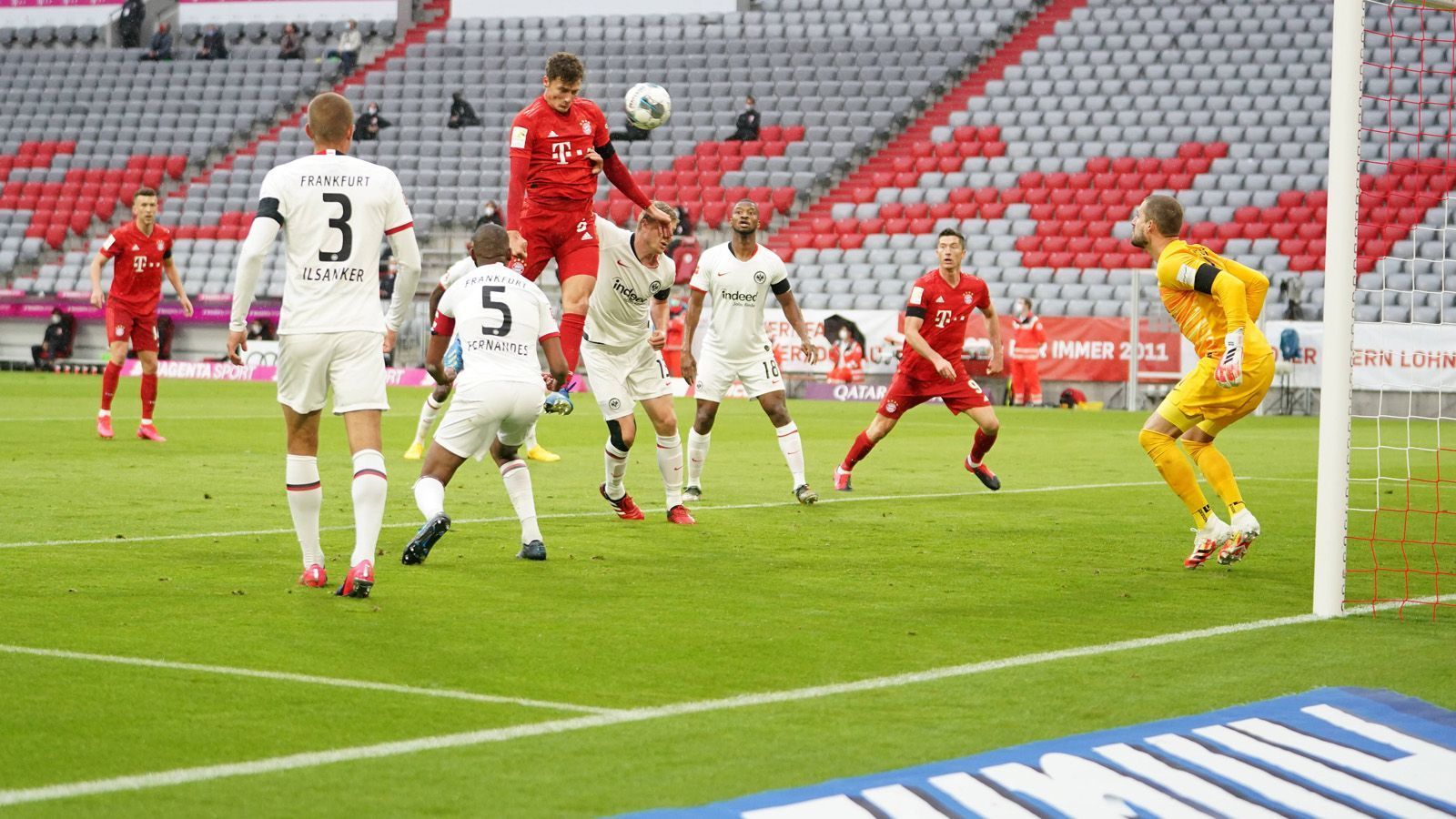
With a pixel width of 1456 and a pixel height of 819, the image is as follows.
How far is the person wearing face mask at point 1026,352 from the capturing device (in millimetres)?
26359

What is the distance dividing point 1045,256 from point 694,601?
910 inches

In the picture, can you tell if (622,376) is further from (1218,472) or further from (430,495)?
(1218,472)

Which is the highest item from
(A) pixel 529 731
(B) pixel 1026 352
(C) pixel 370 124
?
(C) pixel 370 124

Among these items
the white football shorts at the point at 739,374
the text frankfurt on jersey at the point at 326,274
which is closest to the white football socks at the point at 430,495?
the text frankfurt on jersey at the point at 326,274

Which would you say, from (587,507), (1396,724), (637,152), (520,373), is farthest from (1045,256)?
(1396,724)

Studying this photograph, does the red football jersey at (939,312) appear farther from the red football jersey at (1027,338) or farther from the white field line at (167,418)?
the red football jersey at (1027,338)

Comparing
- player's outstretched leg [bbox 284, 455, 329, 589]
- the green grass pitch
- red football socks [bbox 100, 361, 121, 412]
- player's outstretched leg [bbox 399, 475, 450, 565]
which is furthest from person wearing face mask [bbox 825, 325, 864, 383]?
player's outstretched leg [bbox 284, 455, 329, 589]

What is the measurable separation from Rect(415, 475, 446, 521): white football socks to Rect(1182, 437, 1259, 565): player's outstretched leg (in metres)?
3.85

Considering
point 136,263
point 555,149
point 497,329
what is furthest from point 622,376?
point 136,263

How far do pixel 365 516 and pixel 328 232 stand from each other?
121cm

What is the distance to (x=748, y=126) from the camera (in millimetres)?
33500

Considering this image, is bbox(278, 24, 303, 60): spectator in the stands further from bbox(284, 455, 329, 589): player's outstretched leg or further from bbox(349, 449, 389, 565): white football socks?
bbox(349, 449, 389, 565): white football socks

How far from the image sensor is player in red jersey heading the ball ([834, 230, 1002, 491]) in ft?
41.1

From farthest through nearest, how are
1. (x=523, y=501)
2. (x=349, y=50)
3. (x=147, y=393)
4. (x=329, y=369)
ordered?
(x=349, y=50)
(x=147, y=393)
(x=523, y=501)
(x=329, y=369)
